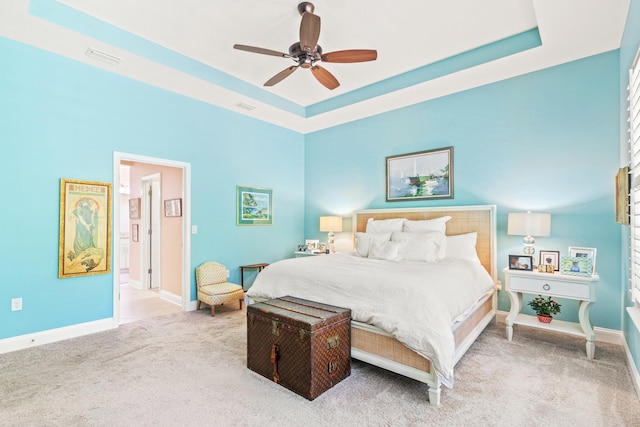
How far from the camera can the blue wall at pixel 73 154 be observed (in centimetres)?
303

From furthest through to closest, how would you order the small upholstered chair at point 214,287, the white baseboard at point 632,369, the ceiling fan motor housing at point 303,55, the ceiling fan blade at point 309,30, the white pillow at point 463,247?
the small upholstered chair at point 214,287, the white pillow at point 463,247, the ceiling fan motor housing at point 303,55, the ceiling fan blade at point 309,30, the white baseboard at point 632,369

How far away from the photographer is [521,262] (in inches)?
127

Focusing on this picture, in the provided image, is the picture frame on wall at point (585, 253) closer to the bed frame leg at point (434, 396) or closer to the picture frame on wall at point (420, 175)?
the picture frame on wall at point (420, 175)

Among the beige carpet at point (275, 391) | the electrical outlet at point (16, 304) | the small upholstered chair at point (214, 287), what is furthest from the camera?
the small upholstered chair at point (214, 287)

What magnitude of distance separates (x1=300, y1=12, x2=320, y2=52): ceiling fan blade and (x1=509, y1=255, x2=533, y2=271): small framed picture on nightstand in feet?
9.68

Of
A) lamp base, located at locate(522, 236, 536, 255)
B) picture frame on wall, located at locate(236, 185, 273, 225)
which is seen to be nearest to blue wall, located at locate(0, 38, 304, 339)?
picture frame on wall, located at locate(236, 185, 273, 225)

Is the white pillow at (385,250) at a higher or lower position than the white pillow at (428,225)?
lower

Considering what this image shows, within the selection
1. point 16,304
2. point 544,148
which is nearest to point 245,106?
point 16,304

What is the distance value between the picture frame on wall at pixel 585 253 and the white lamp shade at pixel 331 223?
3091mm

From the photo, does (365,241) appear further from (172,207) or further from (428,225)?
(172,207)

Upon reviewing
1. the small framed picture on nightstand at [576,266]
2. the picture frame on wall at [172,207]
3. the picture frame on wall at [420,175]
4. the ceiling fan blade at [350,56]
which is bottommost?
the small framed picture on nightstand at [576,266]

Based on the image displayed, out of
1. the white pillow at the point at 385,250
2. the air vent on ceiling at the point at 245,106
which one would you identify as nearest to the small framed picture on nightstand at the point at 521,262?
the white pillow at the point at 385,250

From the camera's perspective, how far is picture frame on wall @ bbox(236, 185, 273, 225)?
503 cm

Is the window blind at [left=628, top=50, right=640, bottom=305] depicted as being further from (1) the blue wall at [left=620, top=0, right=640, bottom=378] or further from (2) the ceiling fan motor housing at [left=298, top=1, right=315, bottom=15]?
(2) the ceiling fan motor housing at [left=298, top=1, right=315, bottom=15]
